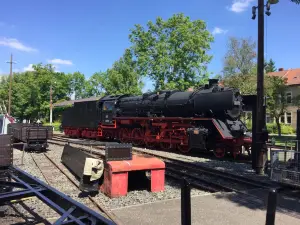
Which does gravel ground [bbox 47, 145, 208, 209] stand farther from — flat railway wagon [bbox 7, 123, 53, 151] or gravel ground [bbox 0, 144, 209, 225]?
flat railway wagon [bbox 7, 123, 53, 151]

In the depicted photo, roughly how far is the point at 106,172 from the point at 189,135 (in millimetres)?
8112

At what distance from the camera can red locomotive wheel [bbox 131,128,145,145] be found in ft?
Answer: 62.5

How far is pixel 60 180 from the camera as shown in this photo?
30.3 feet

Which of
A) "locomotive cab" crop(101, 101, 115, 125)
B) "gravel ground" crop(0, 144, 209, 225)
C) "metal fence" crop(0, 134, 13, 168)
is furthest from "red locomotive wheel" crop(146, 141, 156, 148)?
"metal fence" crop(0, 134, 13, 168)

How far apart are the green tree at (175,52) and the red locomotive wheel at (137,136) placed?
1433 cm

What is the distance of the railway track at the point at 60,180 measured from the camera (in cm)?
597

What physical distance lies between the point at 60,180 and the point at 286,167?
6.30m

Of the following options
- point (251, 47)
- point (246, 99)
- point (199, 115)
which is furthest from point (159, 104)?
point (251, 47)

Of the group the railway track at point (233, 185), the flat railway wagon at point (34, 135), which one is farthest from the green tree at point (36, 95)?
the railway track at point (233, 185)

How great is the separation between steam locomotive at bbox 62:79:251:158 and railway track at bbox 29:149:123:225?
Result: 257 inches

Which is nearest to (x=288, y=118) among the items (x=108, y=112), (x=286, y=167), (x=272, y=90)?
(x=272, y=90)

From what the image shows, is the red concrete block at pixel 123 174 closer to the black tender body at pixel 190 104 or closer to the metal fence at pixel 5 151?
the metal fence at pixel 5 151

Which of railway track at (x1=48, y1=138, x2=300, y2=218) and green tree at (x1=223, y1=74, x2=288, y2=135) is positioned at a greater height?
green tree at (x1=223, y1=74, x2=288, y2=135)

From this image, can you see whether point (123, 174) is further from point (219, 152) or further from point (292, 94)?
point (292, 94)
